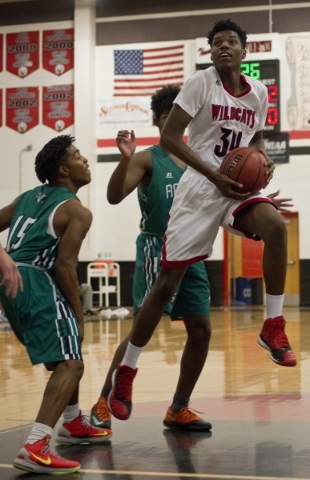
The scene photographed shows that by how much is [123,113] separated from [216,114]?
51.9ft

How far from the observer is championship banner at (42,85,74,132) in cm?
1988

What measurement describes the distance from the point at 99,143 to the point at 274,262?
1621 cm

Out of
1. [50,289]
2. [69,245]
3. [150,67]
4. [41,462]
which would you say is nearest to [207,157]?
[69,245]

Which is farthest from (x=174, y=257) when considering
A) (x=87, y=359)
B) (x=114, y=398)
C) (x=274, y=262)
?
(x=87, y=359)

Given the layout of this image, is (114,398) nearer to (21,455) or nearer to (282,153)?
(21,455)

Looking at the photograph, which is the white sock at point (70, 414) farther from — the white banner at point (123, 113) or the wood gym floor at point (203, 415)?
the white banner at point (123, 113)

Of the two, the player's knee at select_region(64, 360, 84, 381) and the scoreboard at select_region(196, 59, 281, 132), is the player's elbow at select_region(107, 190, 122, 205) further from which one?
the scoreboard at select_region(196, 59, 281, 132)

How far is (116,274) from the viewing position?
19094mm

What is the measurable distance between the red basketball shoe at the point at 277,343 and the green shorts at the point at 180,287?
0.67m

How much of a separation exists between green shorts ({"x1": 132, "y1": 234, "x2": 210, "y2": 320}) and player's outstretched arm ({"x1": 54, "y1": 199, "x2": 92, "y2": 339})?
0.91 metres

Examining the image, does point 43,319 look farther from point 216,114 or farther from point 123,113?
point 123,113

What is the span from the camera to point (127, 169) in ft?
14.9

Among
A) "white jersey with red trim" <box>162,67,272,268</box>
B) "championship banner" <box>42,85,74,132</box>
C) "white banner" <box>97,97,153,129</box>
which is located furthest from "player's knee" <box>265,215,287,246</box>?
"championship banner" <box>42,85,74,132</box>

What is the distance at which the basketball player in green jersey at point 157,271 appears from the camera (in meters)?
4.59
